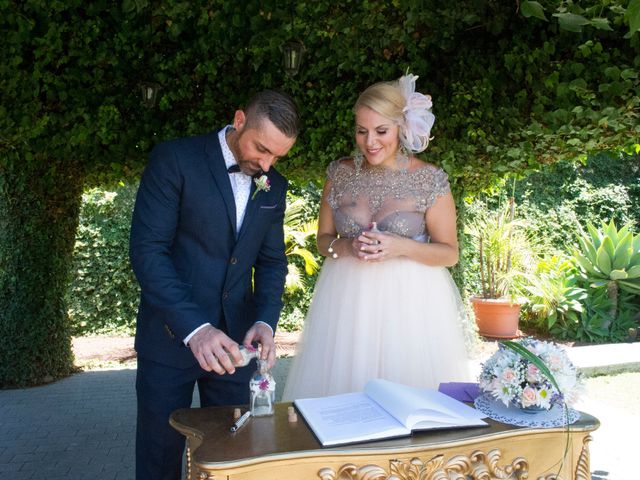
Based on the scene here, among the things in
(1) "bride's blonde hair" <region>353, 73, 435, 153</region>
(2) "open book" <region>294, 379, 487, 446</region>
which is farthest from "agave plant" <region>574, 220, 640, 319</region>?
(2) "open book" <region>294, 379, 487, 446</region>

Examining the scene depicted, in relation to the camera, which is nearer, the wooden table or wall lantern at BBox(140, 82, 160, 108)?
the wooden table

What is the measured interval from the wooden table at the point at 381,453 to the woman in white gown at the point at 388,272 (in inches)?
35.7

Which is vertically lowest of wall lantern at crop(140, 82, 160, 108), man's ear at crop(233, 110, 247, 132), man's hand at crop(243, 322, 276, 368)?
man's hand at crop(243, 322, 276, 368)

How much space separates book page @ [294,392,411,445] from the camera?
71.9 inches

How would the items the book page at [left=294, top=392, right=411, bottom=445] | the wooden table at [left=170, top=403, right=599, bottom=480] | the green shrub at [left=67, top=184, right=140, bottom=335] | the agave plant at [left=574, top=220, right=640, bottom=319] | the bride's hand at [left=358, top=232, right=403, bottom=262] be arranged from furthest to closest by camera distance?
the agave plant at [left=574, top=220, right=640, bottom=319], the green shrub at [left=67, top=184, right=140, bottom=335], the bride's hand at [left=358, top=232, right=403, bottom=262], the book page at [left=294, top=392, right=411, bottom=445], the wooden table at [left=170, top=403, right=599, bottom=480]

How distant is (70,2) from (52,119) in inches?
39.4

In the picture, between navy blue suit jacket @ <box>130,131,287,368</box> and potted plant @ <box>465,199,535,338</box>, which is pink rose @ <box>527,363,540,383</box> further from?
potted plant @ <box>465,199,535,338</box>

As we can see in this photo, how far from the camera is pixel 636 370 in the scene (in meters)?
7.38

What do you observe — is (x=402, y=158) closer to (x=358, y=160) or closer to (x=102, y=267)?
(x=358, y=160)

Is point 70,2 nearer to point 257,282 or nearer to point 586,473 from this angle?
point 257,282

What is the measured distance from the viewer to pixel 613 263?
368 inches

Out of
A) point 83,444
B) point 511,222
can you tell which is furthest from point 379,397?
point 511,222

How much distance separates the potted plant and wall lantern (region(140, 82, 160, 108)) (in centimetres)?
595

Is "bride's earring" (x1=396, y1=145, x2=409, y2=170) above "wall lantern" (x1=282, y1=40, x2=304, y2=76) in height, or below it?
below
